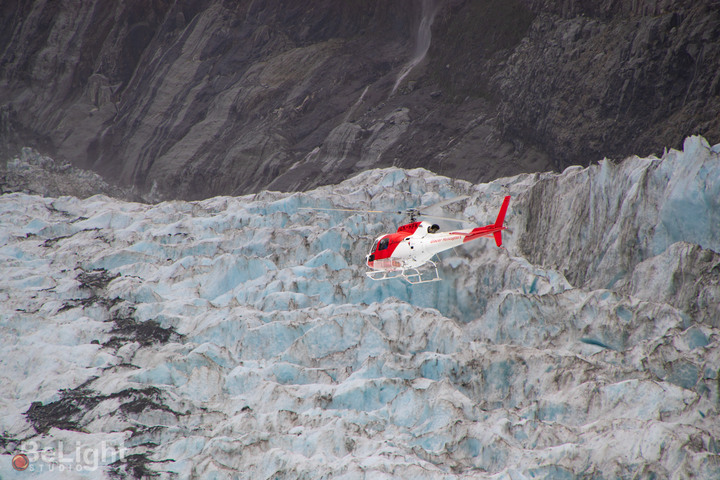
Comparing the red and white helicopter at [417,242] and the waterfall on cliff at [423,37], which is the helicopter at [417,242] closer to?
the red and white helicopter at [417,242]

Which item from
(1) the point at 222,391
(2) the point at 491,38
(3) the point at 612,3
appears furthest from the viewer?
(2) the point at 491,38

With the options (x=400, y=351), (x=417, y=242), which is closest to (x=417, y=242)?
(x=417, y=242)

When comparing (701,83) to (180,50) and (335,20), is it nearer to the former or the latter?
(335,20)

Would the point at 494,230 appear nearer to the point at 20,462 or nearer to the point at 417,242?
the point at 417,242

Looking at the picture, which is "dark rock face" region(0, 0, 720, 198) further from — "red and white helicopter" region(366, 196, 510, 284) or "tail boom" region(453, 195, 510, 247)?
"red and white helicopter" region(366, 196, 510, 284)

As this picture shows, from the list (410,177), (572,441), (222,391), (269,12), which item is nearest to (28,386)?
(222,391)

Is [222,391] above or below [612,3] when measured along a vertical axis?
below

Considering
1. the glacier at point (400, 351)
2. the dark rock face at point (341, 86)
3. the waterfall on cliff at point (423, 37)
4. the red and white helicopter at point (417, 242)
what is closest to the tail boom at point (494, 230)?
the red and white helicopter at point (417, 242)
